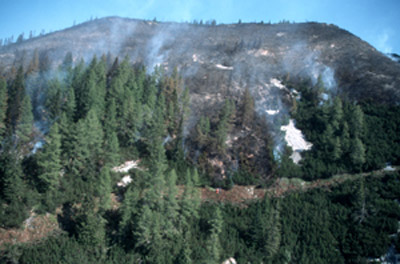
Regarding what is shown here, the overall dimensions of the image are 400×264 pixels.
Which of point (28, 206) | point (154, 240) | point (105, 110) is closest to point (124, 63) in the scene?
point (105, 110)

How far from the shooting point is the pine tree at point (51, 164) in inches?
1694

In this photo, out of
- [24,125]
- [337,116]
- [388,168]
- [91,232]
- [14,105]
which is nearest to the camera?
[91,232]

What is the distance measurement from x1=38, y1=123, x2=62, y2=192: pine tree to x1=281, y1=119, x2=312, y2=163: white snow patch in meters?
43.0

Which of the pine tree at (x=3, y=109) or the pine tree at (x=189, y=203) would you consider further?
the pine tree at (x=3, y=109)

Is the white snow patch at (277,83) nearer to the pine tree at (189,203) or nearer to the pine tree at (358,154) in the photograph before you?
the pine tree at (358,154)

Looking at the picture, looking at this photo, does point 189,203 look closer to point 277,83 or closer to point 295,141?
point 295,141

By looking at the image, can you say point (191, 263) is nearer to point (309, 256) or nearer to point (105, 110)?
point (309, 256)

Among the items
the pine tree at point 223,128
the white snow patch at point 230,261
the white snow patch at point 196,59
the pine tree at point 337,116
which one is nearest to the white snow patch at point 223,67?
the white snow patch at point 196,59

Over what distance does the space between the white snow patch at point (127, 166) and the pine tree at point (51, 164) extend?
32.3 ft

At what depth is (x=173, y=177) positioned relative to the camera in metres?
42.8

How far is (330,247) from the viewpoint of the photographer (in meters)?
41.9

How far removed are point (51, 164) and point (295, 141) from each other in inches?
1876

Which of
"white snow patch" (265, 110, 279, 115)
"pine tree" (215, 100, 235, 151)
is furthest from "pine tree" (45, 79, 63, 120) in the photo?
"white snow patch" (265, 110, 279, 115)

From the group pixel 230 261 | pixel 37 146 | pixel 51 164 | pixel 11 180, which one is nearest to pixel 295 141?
pixel 230 261
